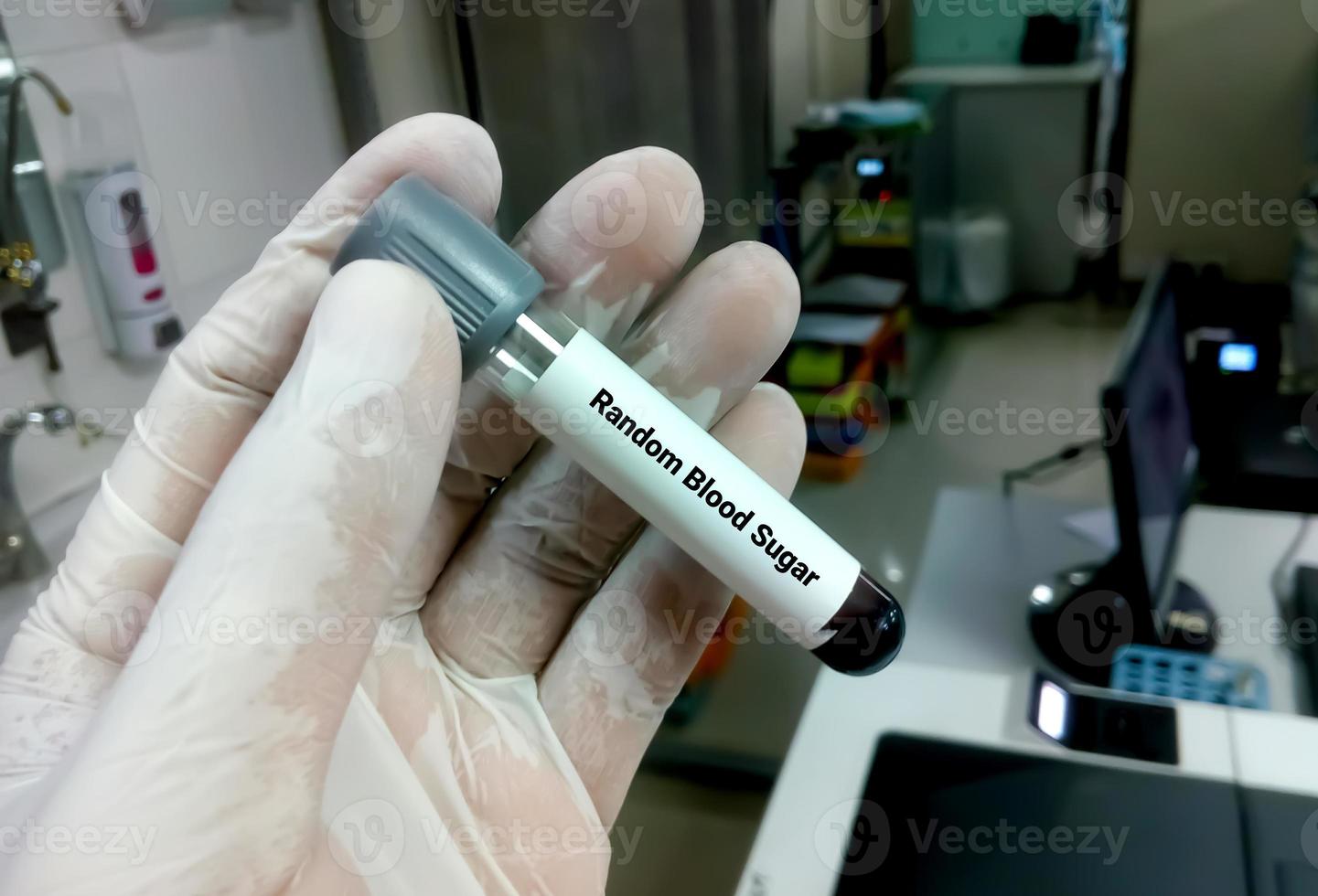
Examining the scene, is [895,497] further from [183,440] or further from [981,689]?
[183,440]

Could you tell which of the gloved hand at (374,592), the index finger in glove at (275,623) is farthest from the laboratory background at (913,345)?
the index finger in glove at (275,623)


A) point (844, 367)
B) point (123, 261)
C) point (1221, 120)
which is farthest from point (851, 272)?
point (123, 261)

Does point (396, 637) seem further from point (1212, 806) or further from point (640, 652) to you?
point (1212, 806)

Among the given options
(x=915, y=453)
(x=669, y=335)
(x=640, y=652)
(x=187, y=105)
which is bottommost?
(x=915, y=453)

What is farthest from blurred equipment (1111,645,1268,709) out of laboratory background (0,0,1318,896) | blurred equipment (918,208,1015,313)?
blurred equipment (918,208,1015,313)

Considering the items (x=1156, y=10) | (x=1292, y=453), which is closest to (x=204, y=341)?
(x=1292, y=453)

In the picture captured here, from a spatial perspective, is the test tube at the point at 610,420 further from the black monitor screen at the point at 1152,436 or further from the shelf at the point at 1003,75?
the shelf at the point at 1003,75

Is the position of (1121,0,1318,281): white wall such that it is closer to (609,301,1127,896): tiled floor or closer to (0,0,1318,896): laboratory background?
(0,0,1318,896): laboratory background
